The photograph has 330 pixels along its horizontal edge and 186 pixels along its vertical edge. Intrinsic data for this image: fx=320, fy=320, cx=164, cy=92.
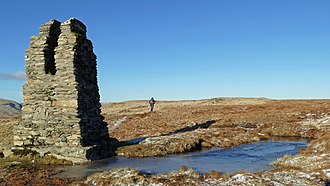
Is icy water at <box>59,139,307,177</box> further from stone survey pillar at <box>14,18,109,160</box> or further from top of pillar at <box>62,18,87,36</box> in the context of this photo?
top of pillar at <box>62,18,87,36</box>

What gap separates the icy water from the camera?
18141 millimetres

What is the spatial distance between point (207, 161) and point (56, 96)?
11248 millimetres

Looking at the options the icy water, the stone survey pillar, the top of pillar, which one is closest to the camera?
the icy water

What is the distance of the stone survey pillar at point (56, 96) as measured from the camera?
71.2 ft

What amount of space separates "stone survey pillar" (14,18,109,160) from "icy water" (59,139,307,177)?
2783 millimetres

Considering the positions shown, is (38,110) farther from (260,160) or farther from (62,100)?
(260,160)

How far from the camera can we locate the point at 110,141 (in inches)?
1032

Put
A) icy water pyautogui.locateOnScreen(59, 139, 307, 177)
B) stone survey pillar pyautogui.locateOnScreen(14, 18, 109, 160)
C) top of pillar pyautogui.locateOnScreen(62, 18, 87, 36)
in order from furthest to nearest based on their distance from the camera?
top of pillar pyautogui.locateOnScreen(62, 18, 87, 36) < stone survey pillar pyautogui.locateOnScreen(14, 18, 109, 160) < icy water pyautogui.locateOnScreen(59, 139, 307, 177)

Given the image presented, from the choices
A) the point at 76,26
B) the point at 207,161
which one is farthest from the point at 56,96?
the point at 207,161

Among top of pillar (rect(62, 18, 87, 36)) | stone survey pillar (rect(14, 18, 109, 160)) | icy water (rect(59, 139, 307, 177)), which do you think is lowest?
icy water (rect(59, 139, 307, 177))

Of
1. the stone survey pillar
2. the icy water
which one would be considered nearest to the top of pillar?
the stone survey pillar

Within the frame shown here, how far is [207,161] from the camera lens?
20688 mm

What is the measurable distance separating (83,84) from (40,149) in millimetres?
5290

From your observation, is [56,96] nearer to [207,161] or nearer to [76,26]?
[76,26]
